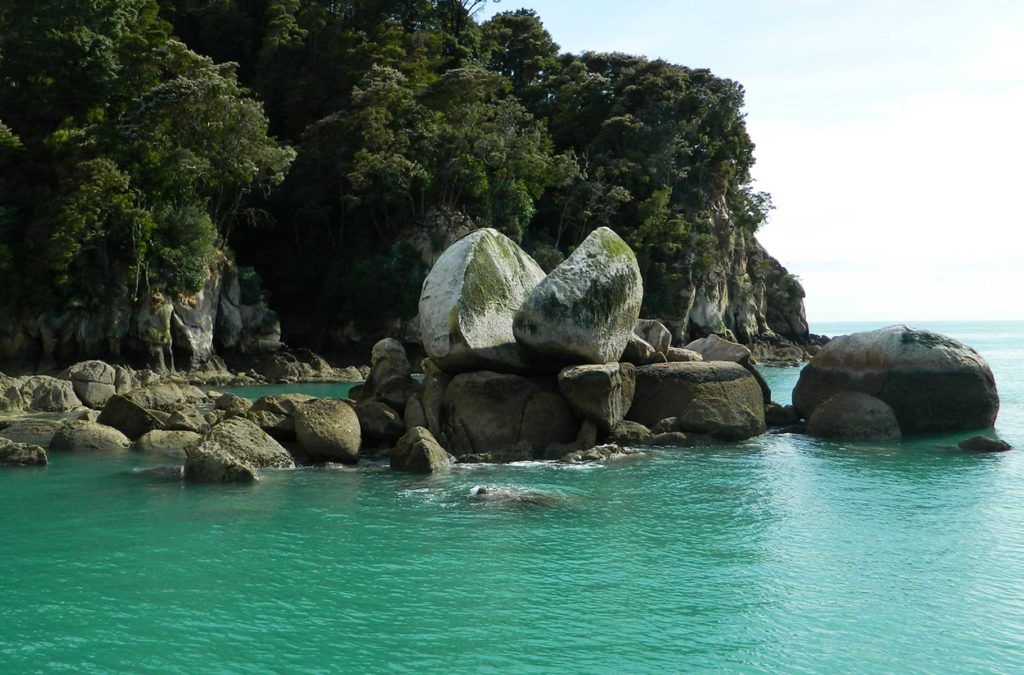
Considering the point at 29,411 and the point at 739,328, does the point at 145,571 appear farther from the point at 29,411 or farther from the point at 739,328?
the point at 739,328

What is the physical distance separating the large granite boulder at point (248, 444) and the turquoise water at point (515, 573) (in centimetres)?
70

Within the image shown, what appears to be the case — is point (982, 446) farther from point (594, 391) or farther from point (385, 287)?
point (385, 287)

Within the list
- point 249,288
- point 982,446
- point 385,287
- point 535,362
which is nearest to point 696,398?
point 535,362

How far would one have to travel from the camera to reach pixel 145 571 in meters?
11.0

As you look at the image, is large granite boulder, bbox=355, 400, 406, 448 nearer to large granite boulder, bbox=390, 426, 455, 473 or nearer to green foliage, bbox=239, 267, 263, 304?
large granite boulder, bbox=390, 426, 455, 473

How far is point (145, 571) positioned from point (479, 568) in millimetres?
4135

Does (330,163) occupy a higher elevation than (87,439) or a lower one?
higher

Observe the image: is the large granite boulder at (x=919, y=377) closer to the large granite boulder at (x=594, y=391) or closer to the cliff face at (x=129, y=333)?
the large granite boulder at (x=594, y=391)

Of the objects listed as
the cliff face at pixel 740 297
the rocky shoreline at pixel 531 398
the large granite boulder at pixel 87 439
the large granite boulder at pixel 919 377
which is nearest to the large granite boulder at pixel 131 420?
the rocky shoreline at pixel 531 398

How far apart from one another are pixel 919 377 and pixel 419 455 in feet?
43.9

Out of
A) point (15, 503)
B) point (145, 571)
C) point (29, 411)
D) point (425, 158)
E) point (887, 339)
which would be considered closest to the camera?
point (145, 571)

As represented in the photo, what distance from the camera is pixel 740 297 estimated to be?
6694 cm

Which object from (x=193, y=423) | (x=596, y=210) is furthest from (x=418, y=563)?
(x=596, y=210)

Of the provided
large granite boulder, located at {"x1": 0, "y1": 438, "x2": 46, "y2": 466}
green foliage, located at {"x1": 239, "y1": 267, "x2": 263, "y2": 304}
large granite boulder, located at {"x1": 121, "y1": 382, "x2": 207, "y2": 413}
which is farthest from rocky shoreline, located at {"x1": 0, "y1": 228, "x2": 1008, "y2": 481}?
green foliage, located at {"x1": 239, "y1": 267, "x2": 263, "y2": 304}
